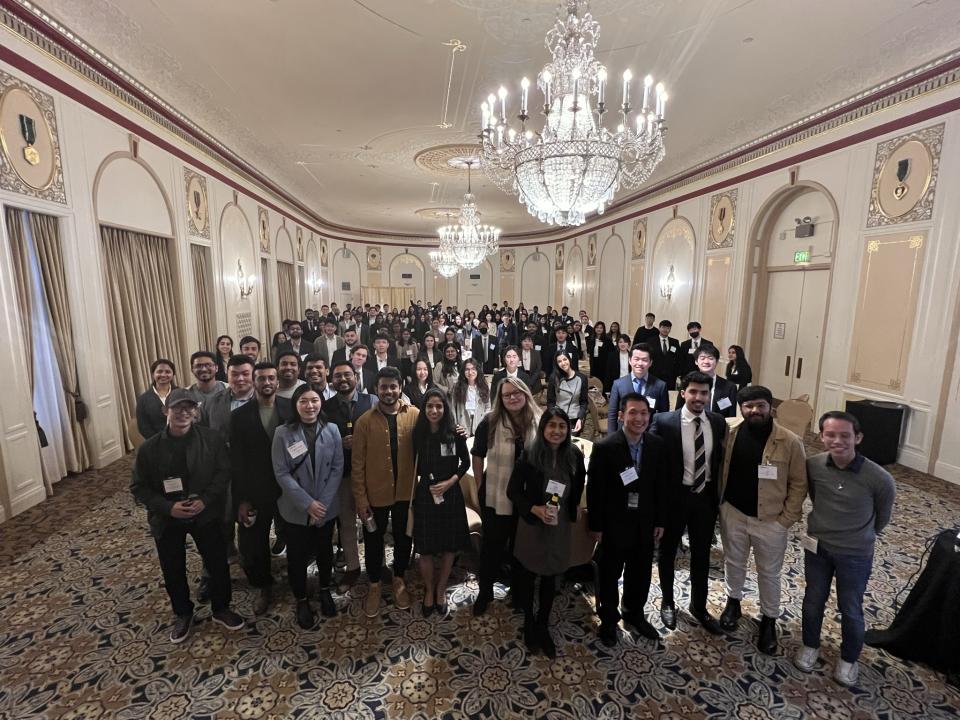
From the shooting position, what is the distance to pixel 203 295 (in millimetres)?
7578

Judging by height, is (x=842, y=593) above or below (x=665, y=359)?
below

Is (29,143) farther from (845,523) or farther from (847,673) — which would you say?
(847,673)

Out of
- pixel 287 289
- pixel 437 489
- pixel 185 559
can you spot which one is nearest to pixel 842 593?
pixel 437 489

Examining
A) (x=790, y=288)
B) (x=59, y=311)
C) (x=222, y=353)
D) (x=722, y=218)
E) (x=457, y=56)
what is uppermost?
(x=457, y=56)

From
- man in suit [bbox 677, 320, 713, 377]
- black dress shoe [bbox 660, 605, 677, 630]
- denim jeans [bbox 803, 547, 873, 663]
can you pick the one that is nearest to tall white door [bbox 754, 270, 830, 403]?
man in suit [bbox 677, 320, 713, 377]

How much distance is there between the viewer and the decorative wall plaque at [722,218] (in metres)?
8.15

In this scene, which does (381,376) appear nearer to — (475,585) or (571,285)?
(475,585)

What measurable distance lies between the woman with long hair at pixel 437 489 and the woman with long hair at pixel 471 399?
4.08 ft

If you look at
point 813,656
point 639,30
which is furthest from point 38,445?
point 639,30

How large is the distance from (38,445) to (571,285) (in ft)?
49.5

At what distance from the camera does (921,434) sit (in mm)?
5305

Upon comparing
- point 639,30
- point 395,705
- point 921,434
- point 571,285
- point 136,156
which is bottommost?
point 395,705

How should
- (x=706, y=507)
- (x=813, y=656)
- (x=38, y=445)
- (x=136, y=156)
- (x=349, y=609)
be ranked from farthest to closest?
(x=136, y=156), (x=38, y=445), (x=349, y=609), (x=706, y=507), (x=813, y=656)

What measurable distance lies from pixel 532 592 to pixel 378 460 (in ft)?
4.08
